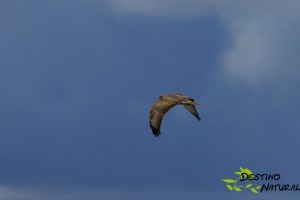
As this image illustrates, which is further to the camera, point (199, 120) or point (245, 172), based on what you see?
point (199, 120)

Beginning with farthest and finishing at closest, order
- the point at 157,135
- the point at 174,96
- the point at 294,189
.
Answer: the point at 174,96
the point at 157,135
the point at 294,189

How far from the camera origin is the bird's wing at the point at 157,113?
32344 mm

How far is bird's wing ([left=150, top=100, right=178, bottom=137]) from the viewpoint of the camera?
32.3 metres

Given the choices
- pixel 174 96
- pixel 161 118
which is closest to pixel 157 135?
pixel 161 118

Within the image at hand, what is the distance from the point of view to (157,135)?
106ft

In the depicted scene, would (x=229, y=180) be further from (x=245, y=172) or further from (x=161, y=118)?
(x=161, y=118)

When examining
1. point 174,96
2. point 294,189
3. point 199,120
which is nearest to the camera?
point 294,189

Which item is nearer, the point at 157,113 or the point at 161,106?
the point at 157,113

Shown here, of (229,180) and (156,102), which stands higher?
(156,102)

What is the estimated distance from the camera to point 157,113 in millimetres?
32875

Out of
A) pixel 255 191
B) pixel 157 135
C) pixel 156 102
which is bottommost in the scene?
pixel 255 191

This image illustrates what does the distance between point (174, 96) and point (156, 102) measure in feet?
6.81

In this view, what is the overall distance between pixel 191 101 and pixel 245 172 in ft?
25.4

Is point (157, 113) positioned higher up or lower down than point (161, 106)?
lower down
